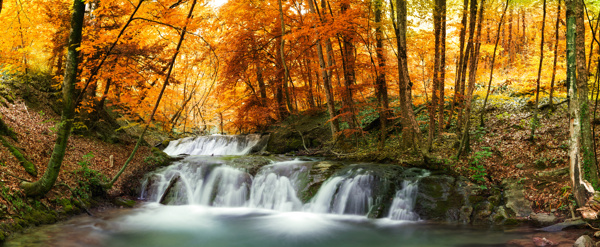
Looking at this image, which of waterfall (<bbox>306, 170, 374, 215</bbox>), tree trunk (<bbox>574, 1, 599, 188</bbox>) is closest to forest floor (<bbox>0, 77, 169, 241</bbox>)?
waterfall (<bbox>306, 170, 374, 215</bbox>)

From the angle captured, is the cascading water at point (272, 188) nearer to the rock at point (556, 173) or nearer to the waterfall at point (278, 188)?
the waterfall at point (278, 188)

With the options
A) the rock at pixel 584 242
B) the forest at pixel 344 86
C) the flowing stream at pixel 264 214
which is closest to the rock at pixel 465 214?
the flowing stream at pixel 264 214

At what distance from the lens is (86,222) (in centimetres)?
665

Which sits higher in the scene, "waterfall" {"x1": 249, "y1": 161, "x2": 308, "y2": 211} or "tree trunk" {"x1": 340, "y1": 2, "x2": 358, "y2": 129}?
"tree trunk" {"x1": 340, "y1": 2, "x2": 358, "y2": 129}

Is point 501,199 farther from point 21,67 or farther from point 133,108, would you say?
point 21,67

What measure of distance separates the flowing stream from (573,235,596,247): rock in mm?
1042

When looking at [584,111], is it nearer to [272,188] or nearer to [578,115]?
[578,115]

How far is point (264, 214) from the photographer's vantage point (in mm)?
8242

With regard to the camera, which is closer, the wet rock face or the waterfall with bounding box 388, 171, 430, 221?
the wet rock face

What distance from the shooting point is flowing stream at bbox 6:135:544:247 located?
603 cm

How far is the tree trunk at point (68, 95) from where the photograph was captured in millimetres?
5488

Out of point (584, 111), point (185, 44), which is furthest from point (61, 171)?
point (584, 111)

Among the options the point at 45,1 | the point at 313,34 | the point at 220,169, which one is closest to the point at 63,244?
the point at 220,169

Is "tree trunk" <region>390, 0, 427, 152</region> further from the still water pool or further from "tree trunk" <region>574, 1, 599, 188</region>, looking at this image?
"tree trunk" <region>574, 1, 599, 188</region>
